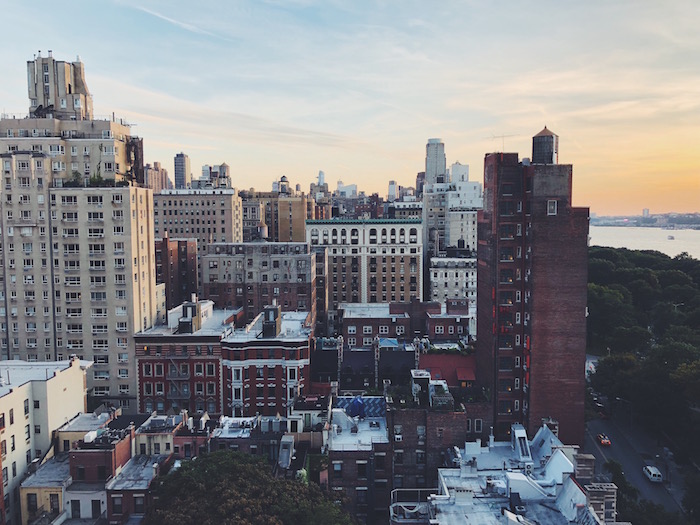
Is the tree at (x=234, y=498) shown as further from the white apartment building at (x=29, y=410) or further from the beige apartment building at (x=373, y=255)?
the beige apartment building at (x=373, y=255)

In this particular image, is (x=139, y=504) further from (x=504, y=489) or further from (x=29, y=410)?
(x=504, y=489)

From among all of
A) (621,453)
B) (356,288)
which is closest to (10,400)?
(621,453)

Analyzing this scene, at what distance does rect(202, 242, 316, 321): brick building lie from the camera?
111875 millimetres

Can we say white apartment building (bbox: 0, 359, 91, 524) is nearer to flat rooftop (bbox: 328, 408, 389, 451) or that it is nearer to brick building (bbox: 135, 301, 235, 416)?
brick building (bbox: 135, 301, 235, 416)

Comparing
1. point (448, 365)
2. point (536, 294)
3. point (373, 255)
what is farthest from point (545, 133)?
point (373, 255)

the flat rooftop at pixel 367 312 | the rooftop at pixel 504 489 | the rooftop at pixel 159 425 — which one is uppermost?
the flat rooftop at pixel 367 312

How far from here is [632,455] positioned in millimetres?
80125

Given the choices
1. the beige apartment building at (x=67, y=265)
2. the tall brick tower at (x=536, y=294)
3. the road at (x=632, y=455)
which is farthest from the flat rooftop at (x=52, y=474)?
the road at (x=632, y=455)

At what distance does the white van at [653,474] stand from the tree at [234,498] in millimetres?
45804

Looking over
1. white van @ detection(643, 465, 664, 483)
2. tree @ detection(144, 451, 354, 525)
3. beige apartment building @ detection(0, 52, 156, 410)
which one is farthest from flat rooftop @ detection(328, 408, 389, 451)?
beige apartment building @ detection(0, 52, 156, 410)

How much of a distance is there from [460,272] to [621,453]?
6643 cm

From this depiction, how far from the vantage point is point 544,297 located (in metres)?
69.2

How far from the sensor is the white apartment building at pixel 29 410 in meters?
56.9

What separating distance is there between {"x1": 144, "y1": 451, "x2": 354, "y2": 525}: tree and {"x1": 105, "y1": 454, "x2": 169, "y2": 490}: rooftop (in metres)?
4.89
